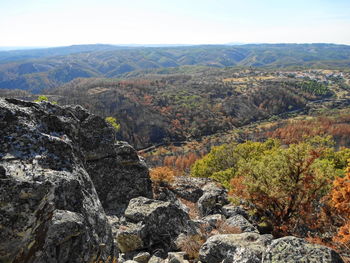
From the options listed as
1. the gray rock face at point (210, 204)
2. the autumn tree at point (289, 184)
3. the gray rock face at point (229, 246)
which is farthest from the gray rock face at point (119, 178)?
the autumn tree at point (289, 184)

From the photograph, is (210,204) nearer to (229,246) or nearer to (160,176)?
(160,176)

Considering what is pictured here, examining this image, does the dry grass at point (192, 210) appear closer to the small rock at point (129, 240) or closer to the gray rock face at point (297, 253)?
the small rock at point (129, 240)

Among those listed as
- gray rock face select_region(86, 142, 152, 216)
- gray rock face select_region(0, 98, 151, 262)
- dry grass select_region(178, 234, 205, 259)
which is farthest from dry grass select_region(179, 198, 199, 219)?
gray rock face select_region(0, 98, 151, 262)

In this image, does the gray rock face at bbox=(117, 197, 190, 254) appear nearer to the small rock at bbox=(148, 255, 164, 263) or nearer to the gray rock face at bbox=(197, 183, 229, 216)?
the small rock at bbox=(148, 255, 164, 263)

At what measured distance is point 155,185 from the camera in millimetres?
26281

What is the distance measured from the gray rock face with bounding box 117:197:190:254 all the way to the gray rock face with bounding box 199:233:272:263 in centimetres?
268

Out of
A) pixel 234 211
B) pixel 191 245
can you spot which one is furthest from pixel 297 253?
pixel 234 211

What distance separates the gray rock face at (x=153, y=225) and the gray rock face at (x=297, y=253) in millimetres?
6690

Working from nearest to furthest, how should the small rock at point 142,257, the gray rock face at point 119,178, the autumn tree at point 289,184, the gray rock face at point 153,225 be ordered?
the small rock at point 142,257
the gray rock face at point 153,225
the gray rock face at point 119,178
the autumn tree at point 289,184

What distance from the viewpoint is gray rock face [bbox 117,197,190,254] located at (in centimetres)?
1483

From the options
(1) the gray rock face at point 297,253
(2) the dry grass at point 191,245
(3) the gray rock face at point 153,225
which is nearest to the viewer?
(1) the gray rock face at point 297,253

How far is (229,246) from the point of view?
12.3 m

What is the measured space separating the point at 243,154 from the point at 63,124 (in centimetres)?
5248

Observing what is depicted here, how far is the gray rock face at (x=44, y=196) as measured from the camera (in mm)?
6523
